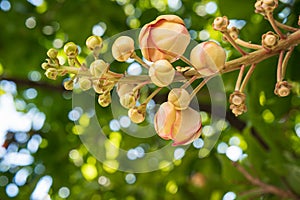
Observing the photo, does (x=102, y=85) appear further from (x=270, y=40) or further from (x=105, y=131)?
(x=105, y=131)

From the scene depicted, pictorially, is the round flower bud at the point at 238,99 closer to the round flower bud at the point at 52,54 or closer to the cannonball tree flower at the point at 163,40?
the cannonball tree flower at the point at 163,40

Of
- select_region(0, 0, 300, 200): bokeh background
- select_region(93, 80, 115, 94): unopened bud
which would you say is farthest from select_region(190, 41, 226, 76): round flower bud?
select_region(0, 0, 300, 200): bokeh background

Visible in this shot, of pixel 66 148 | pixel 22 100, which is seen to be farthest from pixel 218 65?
pixel 22 100

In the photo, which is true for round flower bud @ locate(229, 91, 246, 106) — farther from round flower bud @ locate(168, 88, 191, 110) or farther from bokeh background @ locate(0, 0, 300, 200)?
bokeh background @ locate(0, 0, 300, 200)

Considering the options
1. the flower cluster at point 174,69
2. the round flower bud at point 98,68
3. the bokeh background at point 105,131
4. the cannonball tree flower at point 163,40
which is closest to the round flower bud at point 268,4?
the flower cluster at point 174,69

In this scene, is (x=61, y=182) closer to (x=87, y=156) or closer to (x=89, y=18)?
(x=87, y=156)
